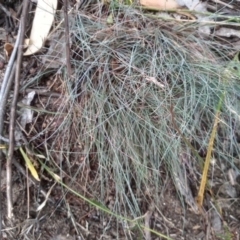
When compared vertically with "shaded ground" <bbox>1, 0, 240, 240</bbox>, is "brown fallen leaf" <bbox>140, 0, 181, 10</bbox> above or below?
above

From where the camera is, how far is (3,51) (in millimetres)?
1486

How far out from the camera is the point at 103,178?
141 cm

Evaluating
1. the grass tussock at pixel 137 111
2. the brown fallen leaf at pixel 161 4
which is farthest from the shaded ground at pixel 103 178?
the brown fallen leaf at pixel 161 4

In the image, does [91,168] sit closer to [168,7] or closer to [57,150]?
[57,150]

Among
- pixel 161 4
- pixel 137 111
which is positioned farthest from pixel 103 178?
pixel 161 4

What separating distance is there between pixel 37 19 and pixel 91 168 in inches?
20.8

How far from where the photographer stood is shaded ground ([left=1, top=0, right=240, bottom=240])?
55.2 inches

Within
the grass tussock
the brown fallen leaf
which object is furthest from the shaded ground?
the brown fallen leaf

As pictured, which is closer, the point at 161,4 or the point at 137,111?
the point at 137,111

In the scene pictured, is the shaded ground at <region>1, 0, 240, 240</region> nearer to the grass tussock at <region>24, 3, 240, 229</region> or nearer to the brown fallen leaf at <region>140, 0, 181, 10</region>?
the grass tussock at <region>24, 3, 240, 229</region>

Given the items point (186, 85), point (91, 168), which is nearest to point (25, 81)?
point (91, 168)

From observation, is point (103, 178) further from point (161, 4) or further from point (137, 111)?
point (161, 4)

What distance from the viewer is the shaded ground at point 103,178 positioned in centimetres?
140

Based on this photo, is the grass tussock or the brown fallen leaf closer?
the grass tussock
